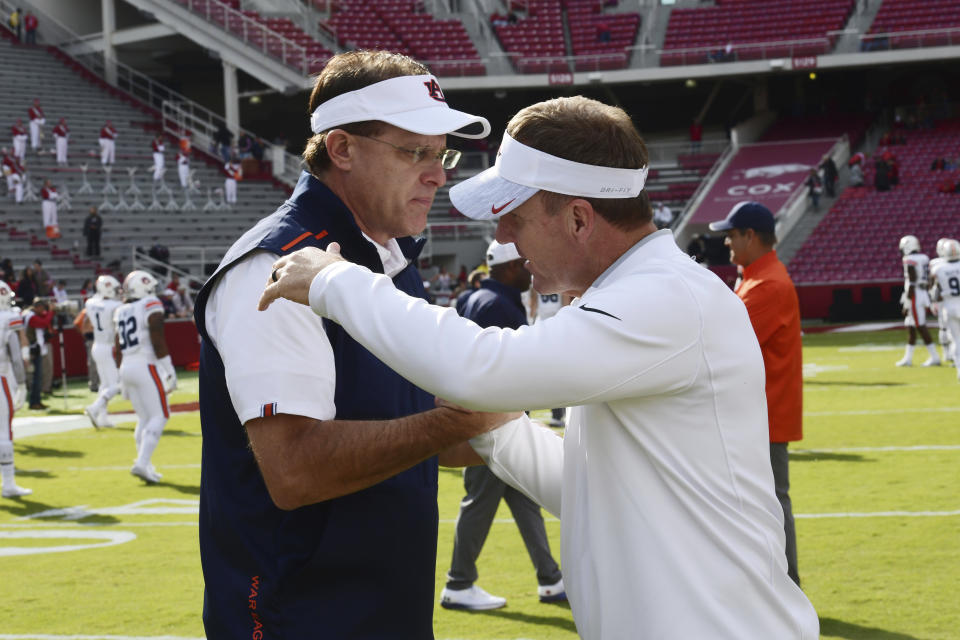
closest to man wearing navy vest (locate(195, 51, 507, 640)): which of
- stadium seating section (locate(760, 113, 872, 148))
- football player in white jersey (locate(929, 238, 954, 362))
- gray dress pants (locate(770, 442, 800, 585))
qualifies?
gray dress pants (locate(770, 442, 800, 585))

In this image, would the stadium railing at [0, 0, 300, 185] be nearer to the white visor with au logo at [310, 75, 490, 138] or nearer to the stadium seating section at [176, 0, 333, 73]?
the stadium seating section at [176, 0, 333, 73]

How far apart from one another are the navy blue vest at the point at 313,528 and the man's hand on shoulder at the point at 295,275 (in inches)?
7.6

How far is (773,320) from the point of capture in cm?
655

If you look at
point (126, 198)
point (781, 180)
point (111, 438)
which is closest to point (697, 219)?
point (781, 180)

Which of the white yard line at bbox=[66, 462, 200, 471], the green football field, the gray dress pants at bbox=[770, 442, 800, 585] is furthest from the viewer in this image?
the white yard line at bbox=[66, 462, 200, 471]

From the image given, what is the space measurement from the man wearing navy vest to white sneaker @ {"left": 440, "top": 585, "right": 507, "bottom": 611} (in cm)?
385

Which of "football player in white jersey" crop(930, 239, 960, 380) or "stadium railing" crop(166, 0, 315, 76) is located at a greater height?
"stadium railing" crop(166, 0, 315, 76)

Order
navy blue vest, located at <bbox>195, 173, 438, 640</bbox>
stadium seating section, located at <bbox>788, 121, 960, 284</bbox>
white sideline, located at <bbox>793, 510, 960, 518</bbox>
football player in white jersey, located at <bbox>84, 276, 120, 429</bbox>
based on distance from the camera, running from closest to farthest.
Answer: navy blue vest, located at <bbox>195, 173, 438, 640</bbox> → white sideline, located at <bbox>793, 510, 960, 518</bbox> → football player in white jersey, located at <bbox>84, 276, 120, 429</bbox> → stadium seating section, located at <bbox>788, 121, 960, 284</bbox>

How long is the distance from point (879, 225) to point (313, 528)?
105 feet

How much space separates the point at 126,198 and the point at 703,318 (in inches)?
1228

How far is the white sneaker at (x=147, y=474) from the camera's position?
445 inches

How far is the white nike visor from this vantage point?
2.38 metres

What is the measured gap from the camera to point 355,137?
2832 mm

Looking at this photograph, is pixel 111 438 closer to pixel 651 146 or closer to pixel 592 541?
pixel 592 541
